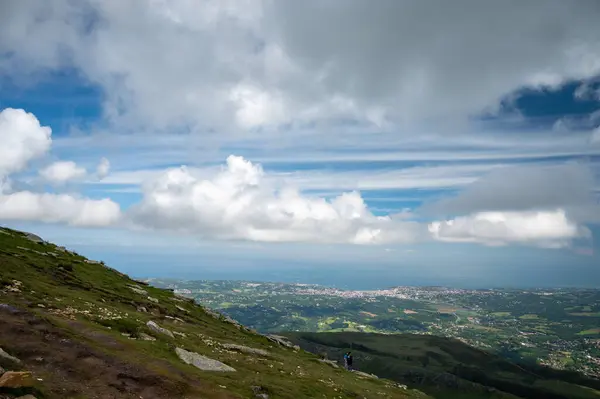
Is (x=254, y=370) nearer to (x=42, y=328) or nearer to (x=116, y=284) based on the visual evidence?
(x=42, y=328)

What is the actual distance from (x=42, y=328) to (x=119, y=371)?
955 centimetres

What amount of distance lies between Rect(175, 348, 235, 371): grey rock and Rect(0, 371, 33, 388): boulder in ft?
70.9

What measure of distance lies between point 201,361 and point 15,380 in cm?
2471

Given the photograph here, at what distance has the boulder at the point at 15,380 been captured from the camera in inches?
891

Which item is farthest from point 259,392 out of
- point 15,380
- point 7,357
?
point 15,380

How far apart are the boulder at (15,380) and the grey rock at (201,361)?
21623 mm

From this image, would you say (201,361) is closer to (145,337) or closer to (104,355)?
(145,337)

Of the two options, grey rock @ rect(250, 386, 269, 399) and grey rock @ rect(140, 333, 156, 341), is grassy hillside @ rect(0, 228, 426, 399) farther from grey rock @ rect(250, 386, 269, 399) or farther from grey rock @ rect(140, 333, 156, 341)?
grey rock @ rect(250, 386, 269, 399)

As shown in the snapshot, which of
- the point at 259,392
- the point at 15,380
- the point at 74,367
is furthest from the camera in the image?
the point at 259,392

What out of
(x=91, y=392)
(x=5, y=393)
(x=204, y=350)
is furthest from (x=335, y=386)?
(x=5, y=393)

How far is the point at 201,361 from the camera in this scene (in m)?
45.7

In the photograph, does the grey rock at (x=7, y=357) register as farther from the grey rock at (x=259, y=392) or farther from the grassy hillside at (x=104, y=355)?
the grey rock at (x=259, y=392)

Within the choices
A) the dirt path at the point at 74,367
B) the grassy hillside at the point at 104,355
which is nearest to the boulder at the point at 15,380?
the grassy hillside at the point at 104,355

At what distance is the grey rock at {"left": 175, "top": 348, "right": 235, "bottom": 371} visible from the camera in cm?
4453
